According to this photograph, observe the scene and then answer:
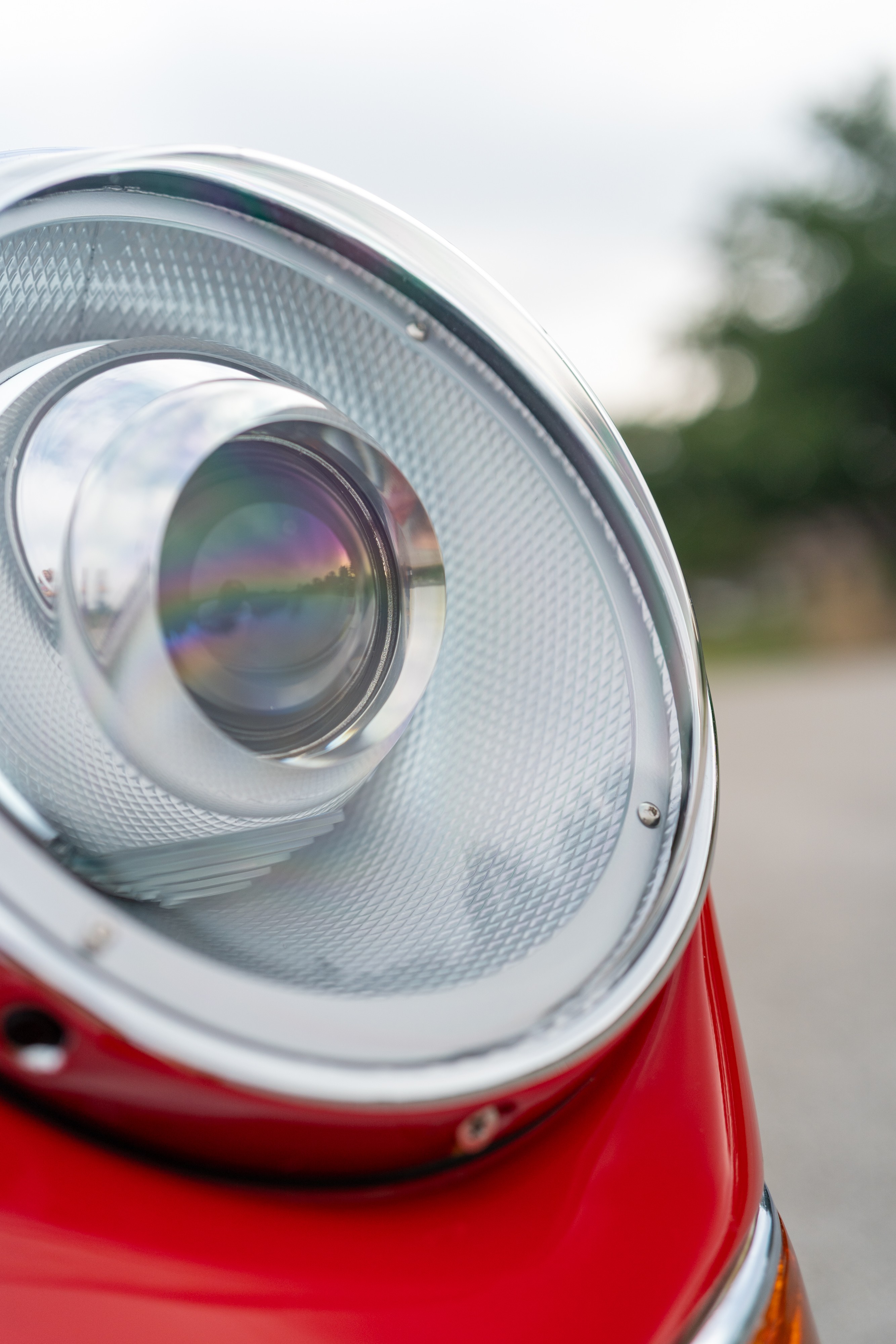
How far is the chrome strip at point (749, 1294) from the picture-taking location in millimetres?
468

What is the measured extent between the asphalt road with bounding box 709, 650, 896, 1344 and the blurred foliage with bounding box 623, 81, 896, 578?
11345mm

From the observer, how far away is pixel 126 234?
0.54 meters

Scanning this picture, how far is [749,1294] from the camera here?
1.60 ft

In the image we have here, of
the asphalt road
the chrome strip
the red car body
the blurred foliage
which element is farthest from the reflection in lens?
the blurred foliage

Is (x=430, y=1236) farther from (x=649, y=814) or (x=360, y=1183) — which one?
(x=649, y=814)

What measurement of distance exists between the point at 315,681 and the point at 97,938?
0.20 metres

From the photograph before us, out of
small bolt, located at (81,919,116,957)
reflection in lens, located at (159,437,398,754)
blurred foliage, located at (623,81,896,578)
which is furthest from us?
blurred foliage, located at (623,81,896,578)

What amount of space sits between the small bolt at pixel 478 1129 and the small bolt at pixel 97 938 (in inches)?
6.4

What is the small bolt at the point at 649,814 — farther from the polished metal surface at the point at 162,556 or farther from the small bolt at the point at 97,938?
the small bolt at the point at 97,938

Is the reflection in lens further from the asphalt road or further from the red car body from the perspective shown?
the asphalt road

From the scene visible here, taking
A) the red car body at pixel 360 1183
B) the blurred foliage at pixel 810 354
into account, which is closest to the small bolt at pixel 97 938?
the red car body at pixel 360 1183

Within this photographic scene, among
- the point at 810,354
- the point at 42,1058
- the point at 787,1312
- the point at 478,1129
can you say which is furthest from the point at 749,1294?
the point at 810,354

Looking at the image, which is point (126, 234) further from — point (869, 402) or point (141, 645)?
point (869, 402)

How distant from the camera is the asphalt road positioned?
1210 millimetres
